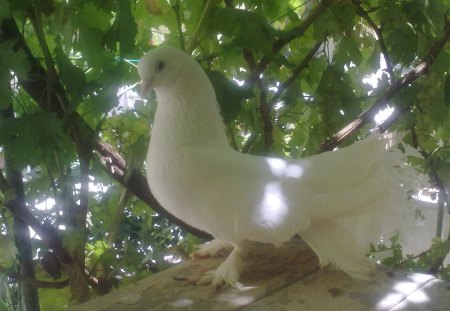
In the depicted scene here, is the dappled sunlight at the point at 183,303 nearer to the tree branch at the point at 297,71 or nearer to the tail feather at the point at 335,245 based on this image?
the tail feather at the point at 335,245

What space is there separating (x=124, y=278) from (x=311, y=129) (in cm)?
44

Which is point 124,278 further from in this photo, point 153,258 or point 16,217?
point 16,217

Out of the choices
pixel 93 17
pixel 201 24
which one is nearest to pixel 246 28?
pixel 201 24

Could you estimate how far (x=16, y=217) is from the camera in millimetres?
857

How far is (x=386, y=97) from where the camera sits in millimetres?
936

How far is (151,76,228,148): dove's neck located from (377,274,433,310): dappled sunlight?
267 millimetres

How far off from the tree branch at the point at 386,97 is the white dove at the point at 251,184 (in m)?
0.23

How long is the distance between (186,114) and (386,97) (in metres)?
0.44

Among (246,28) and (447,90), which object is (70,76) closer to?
(246,28)

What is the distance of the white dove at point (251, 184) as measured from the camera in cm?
60

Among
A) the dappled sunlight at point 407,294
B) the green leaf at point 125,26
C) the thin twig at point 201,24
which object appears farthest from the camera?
the thin twig at point 201,24

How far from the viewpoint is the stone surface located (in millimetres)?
588

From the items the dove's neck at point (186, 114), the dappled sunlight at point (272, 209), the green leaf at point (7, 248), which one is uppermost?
the dove's neck at point (186, 114)

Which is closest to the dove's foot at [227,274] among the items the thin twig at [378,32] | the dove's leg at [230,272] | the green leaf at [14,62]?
the dove's leg at [230,272]
